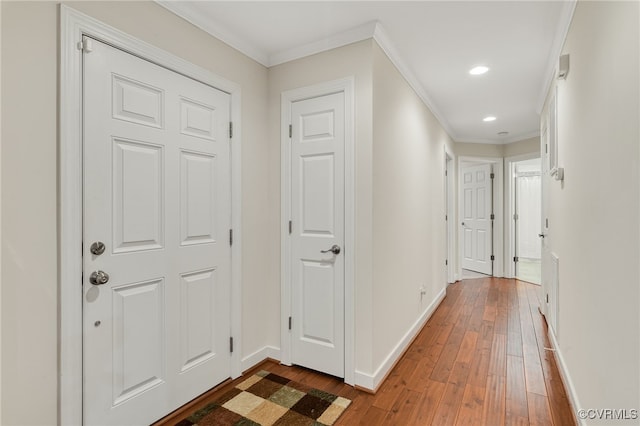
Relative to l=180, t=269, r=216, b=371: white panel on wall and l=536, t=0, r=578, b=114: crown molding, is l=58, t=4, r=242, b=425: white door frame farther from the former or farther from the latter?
l=536, t=0, r=578, b=114: crown molding

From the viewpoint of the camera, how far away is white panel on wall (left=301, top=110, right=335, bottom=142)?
231cm

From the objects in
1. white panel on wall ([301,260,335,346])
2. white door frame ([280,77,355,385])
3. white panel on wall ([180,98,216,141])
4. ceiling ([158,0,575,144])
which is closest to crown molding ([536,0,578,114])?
ceiling ([158,0,575,144])

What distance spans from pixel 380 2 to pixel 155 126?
60.0 inches

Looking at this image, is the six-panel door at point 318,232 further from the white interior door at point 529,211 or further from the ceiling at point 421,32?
the white interior door at point 529,211

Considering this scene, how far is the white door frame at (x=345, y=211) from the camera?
221 centimetres

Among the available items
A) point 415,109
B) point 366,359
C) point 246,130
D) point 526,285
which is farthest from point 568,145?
point 526,285

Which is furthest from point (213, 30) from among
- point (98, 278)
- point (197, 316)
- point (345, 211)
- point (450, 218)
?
point (450, 218)

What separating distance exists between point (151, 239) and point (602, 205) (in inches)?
88.2

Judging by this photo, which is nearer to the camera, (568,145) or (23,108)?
(23,108)

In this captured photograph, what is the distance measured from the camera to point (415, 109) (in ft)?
10.2

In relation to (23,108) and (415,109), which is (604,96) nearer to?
(415,109)

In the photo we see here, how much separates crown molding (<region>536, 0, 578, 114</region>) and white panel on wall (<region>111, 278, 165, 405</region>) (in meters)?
2.92

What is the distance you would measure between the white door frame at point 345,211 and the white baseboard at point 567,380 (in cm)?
130

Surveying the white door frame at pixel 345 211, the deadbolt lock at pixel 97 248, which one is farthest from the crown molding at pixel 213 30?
the deadbolt lock at pixel 97 248
